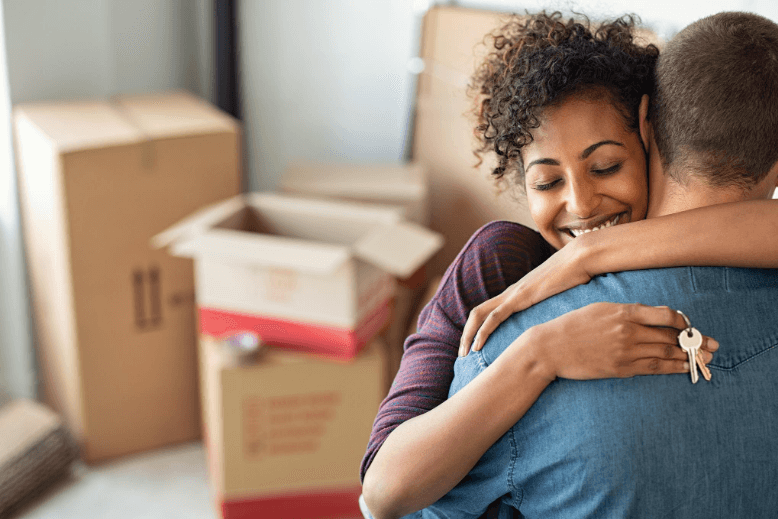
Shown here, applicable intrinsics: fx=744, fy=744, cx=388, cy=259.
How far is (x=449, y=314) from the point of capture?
848 millimetres

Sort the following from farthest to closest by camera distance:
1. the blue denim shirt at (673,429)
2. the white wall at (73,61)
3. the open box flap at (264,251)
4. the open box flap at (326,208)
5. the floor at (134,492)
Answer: the white wall at (73,61) → the floor at (134,492) → the open box flap at (326,208) → the open box flap at (264,251) → the blue denim shirt at (673,429)

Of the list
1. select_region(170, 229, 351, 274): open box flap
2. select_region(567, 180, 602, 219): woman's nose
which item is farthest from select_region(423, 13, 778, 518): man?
select_region(170, 229, 351, 274): open box flap

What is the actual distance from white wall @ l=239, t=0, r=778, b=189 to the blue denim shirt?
201cm

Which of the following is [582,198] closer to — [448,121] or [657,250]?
[657,250]

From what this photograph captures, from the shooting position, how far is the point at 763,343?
63 cm

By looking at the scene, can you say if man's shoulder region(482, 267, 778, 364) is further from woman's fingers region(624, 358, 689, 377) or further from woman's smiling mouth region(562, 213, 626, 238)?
woman's smiling mouth region(562, 213, 626, 238)

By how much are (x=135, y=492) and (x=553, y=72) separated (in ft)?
6.45

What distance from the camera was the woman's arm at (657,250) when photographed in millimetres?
668

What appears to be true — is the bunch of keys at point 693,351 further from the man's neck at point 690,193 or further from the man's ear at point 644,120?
the man's ear at point 644,120

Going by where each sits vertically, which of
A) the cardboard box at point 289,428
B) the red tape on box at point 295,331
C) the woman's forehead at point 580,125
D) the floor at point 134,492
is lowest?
the floor at point 134,492

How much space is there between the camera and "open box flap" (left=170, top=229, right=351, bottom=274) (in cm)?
178

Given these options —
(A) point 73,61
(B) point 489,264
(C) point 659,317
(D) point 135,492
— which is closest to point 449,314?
(B) point 489,264

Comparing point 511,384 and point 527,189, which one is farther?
point 527,189

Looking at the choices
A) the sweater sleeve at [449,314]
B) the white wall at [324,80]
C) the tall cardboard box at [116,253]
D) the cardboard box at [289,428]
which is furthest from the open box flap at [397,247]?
the sweater sleeve at [449,314]
